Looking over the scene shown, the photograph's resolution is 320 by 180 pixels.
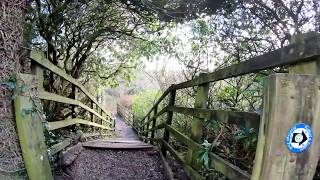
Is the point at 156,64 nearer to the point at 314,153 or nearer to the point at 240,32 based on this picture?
the point at 240,32

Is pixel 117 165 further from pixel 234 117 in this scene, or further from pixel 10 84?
pixel 234 117

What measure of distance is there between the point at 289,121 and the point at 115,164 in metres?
4.14

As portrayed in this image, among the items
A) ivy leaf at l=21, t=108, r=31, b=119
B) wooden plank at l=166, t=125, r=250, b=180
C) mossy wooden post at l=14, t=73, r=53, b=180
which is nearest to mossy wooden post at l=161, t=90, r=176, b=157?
wooden plank at l=166, t=125, r=250, b=180

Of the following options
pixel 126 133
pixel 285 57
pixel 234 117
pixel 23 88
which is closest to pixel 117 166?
pixel 23 88

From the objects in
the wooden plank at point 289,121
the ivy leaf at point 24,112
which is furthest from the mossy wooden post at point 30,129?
the wooden plank at point 289,121

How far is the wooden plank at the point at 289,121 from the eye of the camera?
1.51 meters

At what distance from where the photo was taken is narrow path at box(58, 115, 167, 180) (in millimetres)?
4602

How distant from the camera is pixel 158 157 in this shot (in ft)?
18.5

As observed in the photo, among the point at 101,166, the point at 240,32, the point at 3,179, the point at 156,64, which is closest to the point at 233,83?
the point at 240,32

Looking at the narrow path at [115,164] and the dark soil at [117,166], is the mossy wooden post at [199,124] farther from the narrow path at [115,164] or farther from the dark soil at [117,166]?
the narrow path at [115,164]

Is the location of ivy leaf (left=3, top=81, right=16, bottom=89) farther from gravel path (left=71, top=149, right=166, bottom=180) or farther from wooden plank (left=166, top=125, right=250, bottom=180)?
gravel path (left=71, top=149, right=166, bottom=180)

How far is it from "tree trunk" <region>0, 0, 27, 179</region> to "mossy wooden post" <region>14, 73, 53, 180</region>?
4 centimetres

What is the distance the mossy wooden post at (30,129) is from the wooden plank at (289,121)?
6.09ft

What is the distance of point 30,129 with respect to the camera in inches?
106
